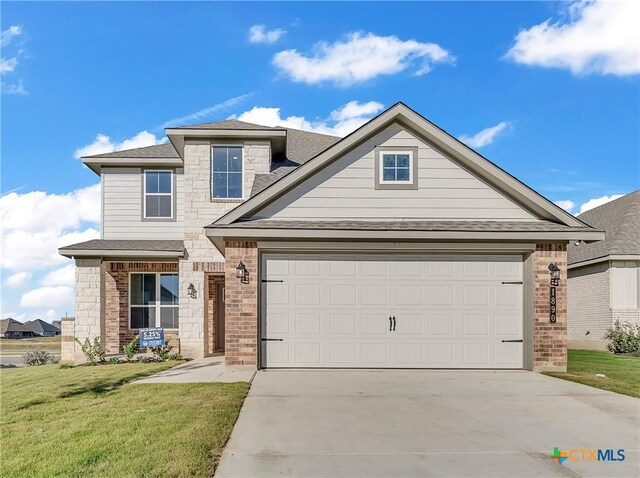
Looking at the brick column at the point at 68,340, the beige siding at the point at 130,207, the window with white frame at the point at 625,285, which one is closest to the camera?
the brick column at the point at 68,340

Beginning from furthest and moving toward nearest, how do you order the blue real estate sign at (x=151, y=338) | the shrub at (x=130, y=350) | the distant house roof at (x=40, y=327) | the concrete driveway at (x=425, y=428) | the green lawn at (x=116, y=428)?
1. the distant house roof at (x=40, y=327)
2. the blue real estate sign at (x=151, y=338)
3. the shrub at (x=130, y=350)
4. the concrete driveway at (x=425, y=428)
5. the green lawn at (x=116, y=428)

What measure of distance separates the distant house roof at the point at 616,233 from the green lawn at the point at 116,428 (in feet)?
51.1

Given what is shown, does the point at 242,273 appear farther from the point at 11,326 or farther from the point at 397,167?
the point at 11,326

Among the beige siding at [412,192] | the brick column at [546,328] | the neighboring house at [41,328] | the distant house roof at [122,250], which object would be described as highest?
the beige siding at [412,192]

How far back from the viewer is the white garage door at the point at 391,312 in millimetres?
11352

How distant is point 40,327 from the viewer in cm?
7462

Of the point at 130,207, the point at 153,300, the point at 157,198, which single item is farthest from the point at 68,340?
the point at 157,198

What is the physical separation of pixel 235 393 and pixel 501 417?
4.20 metres

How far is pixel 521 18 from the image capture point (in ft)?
47.2

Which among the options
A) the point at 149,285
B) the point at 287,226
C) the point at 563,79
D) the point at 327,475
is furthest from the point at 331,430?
the point at 563,79

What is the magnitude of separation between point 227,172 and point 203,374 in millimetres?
6445

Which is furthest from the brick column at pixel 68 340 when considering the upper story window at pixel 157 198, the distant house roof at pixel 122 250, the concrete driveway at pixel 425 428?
the concrete driveway at pixel 425 428

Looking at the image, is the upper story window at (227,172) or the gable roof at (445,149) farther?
the upper story window at (227,172)

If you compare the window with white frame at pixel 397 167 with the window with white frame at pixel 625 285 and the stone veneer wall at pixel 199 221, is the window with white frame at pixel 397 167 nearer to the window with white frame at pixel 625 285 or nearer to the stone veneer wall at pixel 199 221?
the stone veneer wall at pixel 199 221
